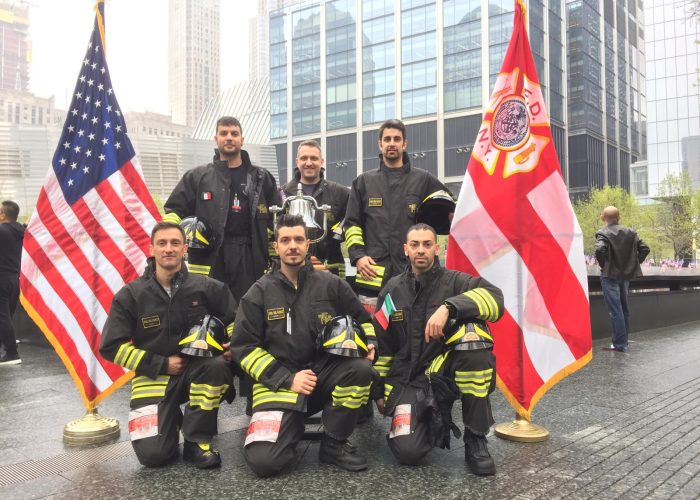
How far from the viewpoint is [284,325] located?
3.87 m

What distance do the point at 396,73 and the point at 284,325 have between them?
63.3 m

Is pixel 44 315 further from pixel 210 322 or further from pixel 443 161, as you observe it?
pixel 443 161

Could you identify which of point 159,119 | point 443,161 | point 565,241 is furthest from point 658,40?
point 159,119

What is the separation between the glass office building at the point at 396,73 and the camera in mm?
59031

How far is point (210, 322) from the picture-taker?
3.95 metres

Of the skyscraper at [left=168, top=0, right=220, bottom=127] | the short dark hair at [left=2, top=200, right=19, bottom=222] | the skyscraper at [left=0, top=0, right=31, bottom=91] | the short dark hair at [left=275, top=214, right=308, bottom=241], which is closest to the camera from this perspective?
the short dark hair at [left=275, top=214, right=308, bottom=241]

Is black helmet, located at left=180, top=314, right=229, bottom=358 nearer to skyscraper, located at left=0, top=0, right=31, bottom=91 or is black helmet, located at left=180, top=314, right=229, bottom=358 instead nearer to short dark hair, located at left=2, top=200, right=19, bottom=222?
short dark hair, located at left=2, top=200, right=19, bottom=222

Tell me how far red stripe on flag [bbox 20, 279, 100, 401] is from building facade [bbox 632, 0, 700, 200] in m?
68.5

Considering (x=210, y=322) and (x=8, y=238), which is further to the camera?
(x=8, y=238)

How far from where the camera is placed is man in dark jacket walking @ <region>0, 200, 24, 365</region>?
7.76 metres

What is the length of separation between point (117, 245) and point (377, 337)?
2.22 metres

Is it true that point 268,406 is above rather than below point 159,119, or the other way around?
below

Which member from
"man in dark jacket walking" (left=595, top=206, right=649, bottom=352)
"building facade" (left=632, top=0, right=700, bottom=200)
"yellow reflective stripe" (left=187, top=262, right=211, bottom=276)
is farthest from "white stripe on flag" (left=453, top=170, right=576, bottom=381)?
"building facade" (left=632, top=0, right=700, bottom=200)

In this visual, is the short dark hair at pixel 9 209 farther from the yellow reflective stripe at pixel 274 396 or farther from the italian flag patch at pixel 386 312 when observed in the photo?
the italian flag patch at pixel 386 312
